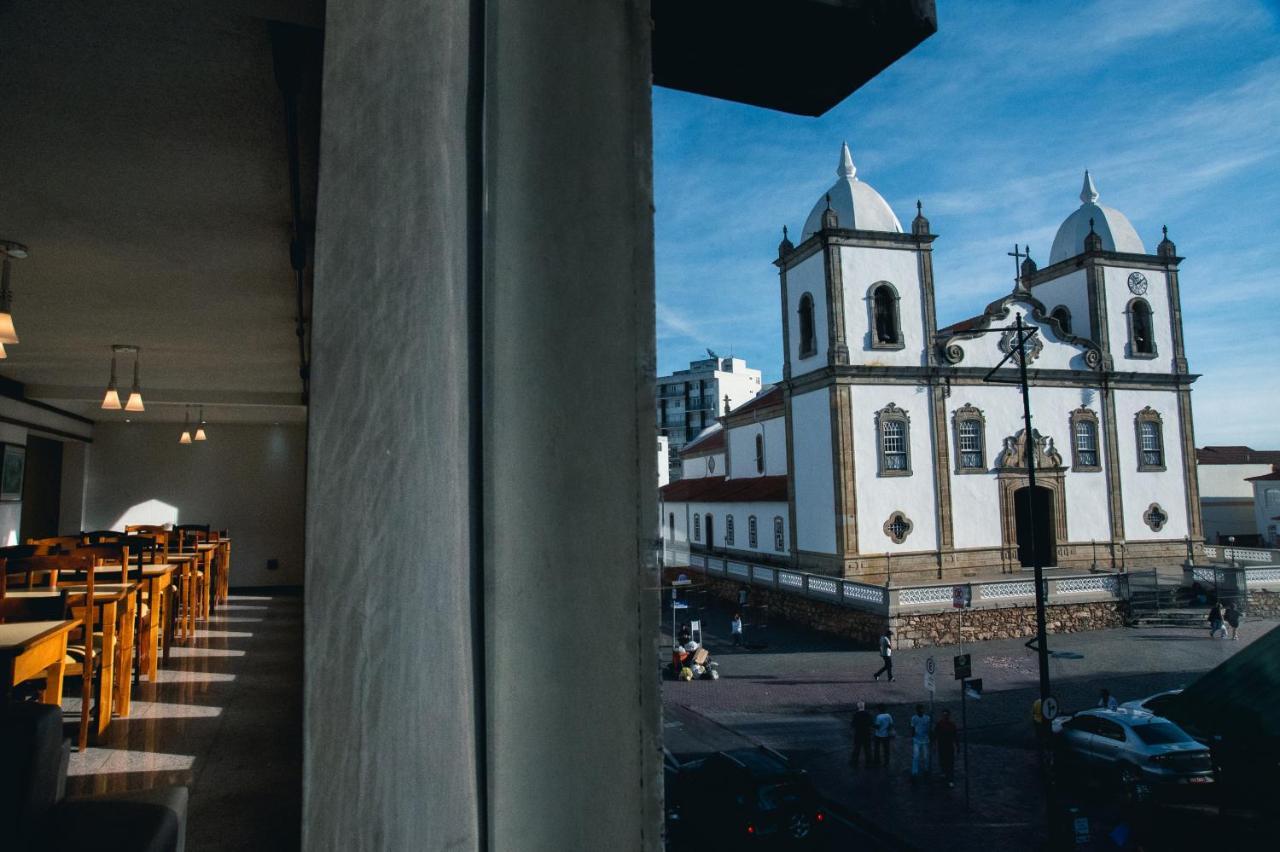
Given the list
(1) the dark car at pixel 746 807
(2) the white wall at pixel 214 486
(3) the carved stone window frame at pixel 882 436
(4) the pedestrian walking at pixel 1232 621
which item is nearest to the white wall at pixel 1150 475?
(4) the pedestrian walking at pixel 1232 621

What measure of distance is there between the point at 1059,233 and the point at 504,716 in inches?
1408

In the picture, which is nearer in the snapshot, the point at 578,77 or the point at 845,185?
the point at 578,77

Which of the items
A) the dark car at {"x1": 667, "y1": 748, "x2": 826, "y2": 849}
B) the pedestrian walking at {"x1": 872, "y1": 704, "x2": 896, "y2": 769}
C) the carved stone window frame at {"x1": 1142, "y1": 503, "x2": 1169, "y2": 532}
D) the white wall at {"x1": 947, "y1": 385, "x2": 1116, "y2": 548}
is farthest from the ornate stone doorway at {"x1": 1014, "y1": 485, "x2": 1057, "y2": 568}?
the dark car at {"x1": 667, "y1": 748, "x2": 826, "y2": 849}

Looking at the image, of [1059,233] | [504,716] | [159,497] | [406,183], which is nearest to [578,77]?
[406,183]

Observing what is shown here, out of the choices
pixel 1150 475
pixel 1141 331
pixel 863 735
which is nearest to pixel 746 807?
pixel 863 735

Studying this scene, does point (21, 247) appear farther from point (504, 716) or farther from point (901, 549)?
point (901, 549)

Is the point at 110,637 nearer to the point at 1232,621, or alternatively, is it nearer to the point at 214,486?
the point at 214,486

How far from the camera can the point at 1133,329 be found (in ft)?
94.5

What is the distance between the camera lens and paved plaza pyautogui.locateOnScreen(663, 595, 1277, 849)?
32.5ft

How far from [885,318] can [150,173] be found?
78.9ft

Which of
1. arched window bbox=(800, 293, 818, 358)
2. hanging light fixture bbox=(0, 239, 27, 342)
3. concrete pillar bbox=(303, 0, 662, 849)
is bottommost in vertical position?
concrete pillar bbox=(303, 0, 662, 849)

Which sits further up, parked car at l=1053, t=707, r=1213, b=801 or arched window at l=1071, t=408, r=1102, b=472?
arched window at l=1071, t=408, r=1102, b=472

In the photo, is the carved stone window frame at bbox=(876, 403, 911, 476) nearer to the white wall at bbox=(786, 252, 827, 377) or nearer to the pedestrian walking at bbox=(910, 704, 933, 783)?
the white wall at bbox=(786, 252, 827, 377)

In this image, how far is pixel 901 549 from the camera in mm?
23938
